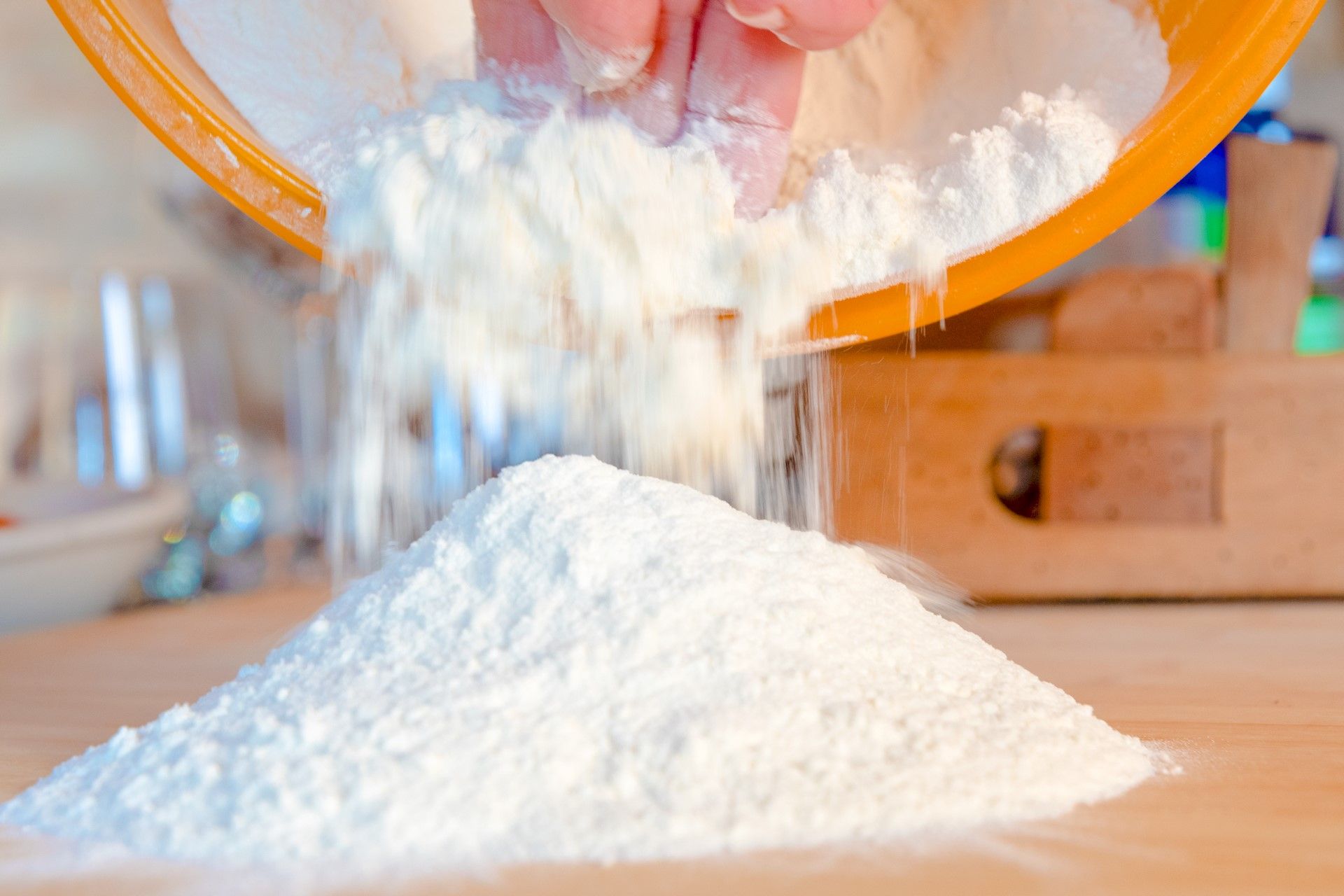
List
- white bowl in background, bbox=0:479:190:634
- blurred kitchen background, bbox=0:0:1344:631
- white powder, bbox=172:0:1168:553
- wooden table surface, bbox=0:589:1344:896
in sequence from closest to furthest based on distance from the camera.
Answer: wooden table surface, bbox=0:589:1344:896, white powder, bbox=172:0:1168:553, white bowl in background, bbox=0:479:190:634, blurred kitchen background, bbox=0:0:1344:631

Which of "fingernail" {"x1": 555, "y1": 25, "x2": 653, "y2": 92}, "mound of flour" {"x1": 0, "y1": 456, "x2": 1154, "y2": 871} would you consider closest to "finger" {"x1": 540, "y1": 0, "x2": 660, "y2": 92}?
"fingernail" {"x1": 555, "y1": 25, "x2": 653, "y2": 92}

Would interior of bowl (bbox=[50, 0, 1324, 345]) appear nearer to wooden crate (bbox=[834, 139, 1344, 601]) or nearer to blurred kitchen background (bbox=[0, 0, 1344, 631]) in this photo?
wooden crate (bbox=[834, 139, 1344, 601])

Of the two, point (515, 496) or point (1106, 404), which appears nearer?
point (515, 496)

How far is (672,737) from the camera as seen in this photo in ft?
0.88

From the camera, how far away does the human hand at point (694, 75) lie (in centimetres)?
38

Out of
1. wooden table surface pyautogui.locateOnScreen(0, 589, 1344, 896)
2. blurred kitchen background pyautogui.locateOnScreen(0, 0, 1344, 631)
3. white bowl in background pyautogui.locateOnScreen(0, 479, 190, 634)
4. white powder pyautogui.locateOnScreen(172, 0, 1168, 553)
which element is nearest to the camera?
wooden table surface pyautogui.locateOnScreen(0, 589, 1344, 896)

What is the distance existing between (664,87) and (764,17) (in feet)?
0.21

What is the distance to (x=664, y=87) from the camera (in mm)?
392

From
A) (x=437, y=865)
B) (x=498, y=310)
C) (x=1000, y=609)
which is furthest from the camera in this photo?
(x=1000, y=609)

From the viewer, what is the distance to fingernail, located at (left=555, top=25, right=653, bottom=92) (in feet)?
1.18

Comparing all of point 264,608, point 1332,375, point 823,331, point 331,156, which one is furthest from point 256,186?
point 1332,375

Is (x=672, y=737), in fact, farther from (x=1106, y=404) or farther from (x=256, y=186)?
(x=1106, y=404)

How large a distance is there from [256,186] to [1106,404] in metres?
0.38

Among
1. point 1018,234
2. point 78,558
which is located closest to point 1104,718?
point 1018,234
